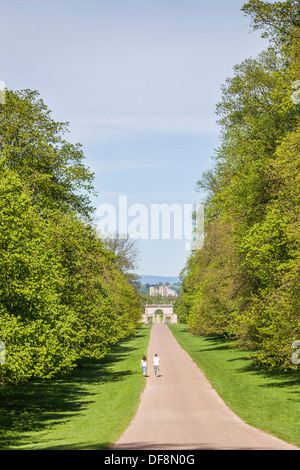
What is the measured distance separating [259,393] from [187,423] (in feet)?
30.9

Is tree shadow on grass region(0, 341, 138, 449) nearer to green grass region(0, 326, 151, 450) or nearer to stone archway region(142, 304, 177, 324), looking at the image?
green grass region(0, 326, 151, 450)

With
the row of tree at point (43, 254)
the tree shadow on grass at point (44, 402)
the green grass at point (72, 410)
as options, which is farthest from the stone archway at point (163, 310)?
the row of tree at point (43, 254)

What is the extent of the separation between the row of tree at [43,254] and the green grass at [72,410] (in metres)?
1.65

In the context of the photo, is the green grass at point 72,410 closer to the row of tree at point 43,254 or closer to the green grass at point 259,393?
the row of tree at point 43,254

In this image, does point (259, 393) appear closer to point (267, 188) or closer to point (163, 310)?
point (267, 188)

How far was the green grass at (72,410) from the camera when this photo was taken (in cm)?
1709

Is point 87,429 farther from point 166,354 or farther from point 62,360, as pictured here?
point 166,354

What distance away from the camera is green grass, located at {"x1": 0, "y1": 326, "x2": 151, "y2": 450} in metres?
17.1

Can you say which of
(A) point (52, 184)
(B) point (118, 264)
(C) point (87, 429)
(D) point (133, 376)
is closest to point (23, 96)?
(A) point (52, 184)

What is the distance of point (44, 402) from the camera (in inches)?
1058

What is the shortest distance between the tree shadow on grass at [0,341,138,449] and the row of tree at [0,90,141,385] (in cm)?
Result: 147

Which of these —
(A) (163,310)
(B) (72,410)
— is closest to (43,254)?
(B) (72,410)

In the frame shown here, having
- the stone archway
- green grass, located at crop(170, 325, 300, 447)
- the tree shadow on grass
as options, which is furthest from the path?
the stone archway
